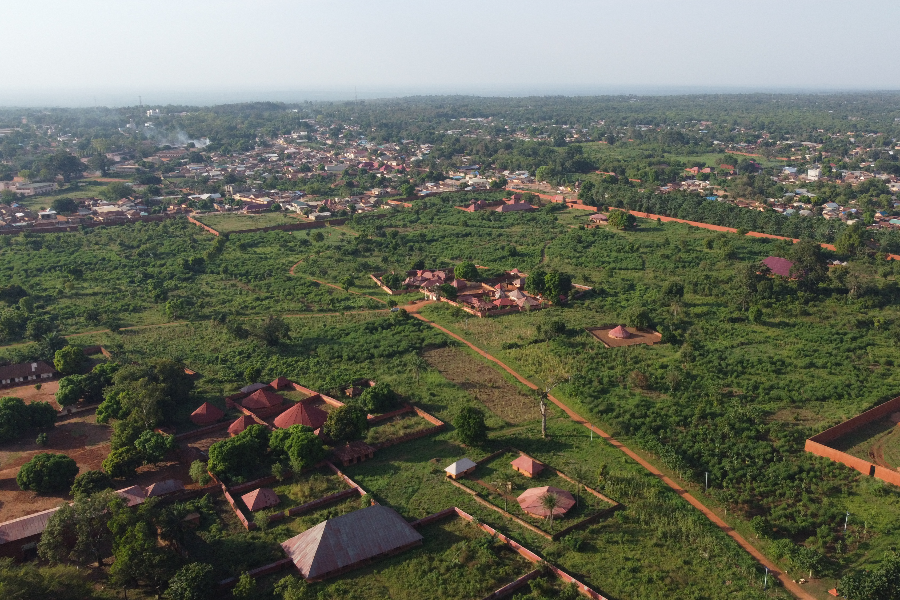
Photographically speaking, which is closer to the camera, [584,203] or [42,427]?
[42,427]

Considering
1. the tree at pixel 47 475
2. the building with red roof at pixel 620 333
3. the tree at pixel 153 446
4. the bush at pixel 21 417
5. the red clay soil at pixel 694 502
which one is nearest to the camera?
the red clay soil at pixel 694 502

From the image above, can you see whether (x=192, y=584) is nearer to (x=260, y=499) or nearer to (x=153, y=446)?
(x=260, y=499)

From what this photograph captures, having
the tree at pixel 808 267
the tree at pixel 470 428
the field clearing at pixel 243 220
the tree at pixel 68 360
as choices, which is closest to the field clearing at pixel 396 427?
the tree at pixel 470 428

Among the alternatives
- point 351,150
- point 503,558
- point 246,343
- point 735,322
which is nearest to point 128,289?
A: point 246,343

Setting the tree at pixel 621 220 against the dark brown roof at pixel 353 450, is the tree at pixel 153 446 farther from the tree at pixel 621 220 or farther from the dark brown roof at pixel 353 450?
the tree at pixel 621 220

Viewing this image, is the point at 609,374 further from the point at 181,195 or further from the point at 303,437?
the point at 181,195

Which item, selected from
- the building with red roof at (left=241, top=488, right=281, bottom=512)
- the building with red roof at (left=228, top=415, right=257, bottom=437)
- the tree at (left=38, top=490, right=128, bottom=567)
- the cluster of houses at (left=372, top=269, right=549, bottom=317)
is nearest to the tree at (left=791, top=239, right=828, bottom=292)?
the cluster of houses at (left=372, top=269, right=549, bottom=317)
